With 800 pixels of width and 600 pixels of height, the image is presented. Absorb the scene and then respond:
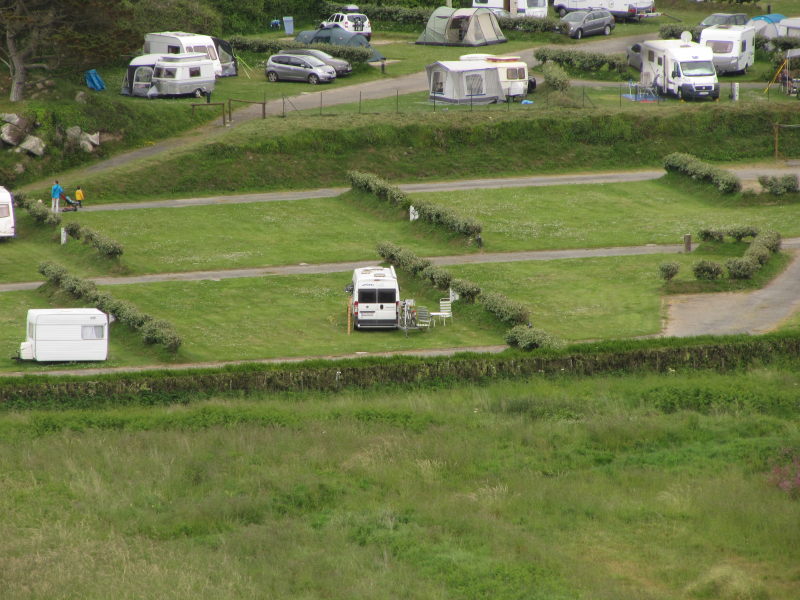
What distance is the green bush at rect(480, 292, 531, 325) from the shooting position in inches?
1713

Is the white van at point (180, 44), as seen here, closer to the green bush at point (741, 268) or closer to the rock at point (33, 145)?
the rock at point (33, 145)

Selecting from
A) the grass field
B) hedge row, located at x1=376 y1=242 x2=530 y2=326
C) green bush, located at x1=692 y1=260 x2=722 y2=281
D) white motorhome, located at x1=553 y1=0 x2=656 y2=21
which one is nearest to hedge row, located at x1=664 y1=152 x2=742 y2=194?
green bush, located at x1=692 y1=260 x2=722 y2=281

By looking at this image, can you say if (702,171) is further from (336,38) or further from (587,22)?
(336,38)

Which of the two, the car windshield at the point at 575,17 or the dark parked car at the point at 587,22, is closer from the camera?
the dark parked car at the point at 587,22

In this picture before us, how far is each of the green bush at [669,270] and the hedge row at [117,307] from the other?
18336 mm

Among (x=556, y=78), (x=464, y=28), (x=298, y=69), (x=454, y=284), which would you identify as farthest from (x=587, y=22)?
(x=454, y=284)

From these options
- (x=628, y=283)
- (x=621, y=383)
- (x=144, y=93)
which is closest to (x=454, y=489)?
(x=621, y=383)

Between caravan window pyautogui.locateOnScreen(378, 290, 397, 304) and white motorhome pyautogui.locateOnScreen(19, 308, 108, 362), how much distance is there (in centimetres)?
940

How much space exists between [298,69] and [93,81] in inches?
519

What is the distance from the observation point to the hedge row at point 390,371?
3728 centimetres

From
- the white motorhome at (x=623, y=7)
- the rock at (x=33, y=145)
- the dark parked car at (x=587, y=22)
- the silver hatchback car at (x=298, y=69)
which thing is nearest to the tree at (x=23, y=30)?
the rock at (x=33, y=145)

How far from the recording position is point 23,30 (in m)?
69.4

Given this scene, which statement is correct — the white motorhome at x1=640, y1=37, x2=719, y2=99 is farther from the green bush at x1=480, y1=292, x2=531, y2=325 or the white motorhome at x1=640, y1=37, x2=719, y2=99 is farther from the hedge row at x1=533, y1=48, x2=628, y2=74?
the green bush at x1=480, y1=292, x2=531, y2=325

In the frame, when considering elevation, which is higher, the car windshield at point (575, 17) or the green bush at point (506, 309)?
the car windshield at point (575, 17)
